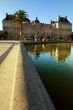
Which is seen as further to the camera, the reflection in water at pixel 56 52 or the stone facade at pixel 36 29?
the stone facade at pixel 36 29

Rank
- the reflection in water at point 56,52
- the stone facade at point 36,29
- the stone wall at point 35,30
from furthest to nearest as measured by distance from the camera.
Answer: the stone wall at point 35,30 → the stone facade at point 36,29 → the reflection in water at point 56,52

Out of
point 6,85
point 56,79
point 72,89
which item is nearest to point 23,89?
point 6,85

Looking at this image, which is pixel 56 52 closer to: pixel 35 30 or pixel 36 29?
pixel 36 29

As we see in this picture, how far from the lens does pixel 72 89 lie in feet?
31.6

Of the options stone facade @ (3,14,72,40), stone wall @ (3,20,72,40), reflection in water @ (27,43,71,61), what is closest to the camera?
reflection in water @ (27,43,71,61)

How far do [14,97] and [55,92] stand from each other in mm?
4526

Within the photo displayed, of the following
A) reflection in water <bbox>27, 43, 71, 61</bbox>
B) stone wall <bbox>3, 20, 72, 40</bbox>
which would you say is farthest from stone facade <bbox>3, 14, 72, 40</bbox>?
reflection in water <bbox>27, 43, 71, 61</bbox>

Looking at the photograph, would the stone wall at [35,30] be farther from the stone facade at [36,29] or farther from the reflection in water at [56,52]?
the reflection in water at [56,52]

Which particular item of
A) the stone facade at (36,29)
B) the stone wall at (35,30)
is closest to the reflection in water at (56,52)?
the stone facade at (36,29)

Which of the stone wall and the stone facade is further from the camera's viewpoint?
the stone wall

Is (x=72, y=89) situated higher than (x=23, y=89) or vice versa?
(x=23, y=89)

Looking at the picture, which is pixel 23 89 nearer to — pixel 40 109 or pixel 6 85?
pixel 40 109

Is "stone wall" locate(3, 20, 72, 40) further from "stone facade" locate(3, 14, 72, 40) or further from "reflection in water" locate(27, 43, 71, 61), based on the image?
"reflection in water" locate(27, 43, 71, 61)

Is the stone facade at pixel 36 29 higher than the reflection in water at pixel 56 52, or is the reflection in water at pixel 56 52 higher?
the stone facade at pixel 36 29
